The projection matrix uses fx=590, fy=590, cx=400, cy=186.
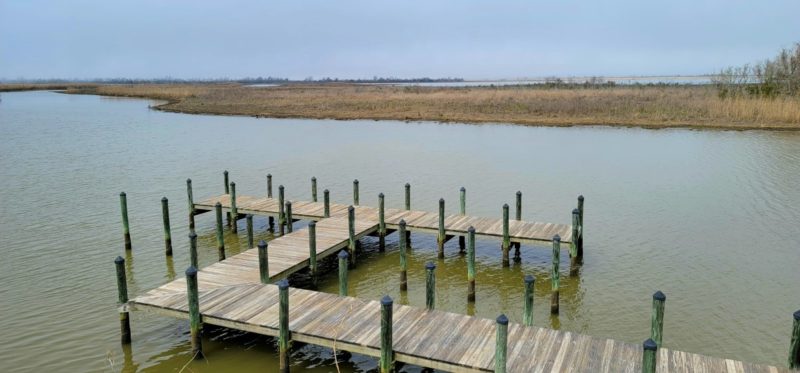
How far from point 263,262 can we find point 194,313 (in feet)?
6.57

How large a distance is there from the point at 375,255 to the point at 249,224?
366 centimetres

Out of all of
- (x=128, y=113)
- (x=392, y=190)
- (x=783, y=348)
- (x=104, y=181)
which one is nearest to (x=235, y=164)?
(x=104, y=181)

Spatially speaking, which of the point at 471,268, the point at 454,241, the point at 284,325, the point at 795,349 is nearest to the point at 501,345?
the point at 284,325

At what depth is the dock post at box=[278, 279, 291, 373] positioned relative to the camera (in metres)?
9.59

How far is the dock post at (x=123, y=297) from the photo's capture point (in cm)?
1080

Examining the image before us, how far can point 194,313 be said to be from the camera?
10.4 meters

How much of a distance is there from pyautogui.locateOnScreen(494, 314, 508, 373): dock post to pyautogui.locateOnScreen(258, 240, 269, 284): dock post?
5.59m

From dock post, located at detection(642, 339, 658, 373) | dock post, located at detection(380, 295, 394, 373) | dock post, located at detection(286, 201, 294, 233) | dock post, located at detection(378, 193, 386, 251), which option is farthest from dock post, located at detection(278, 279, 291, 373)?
dock post, located at detection(286, 201, 294, 233)

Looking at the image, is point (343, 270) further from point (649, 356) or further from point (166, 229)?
point (166, 229)

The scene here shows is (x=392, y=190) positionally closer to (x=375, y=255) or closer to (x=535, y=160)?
(x=375, y=255)

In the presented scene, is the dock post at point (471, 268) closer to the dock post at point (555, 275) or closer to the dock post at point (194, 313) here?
the dock post at point (555, 275)

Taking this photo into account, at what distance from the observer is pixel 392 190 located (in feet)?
78.4

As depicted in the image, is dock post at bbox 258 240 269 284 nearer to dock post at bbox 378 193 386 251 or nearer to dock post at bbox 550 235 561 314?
dock post at bbox 378 193 386 251

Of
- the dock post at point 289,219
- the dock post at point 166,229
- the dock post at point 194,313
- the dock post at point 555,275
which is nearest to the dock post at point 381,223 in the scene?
the dock post at point 289,219
